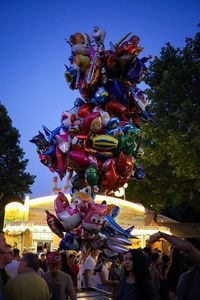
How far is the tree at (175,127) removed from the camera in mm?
15852

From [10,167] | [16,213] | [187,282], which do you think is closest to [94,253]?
[187,282]

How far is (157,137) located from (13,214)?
7.44m

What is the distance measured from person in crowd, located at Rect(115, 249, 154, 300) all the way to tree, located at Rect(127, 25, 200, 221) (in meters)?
11.6

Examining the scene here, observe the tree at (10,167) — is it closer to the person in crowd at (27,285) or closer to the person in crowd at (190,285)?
the person in crowd at (27,285)

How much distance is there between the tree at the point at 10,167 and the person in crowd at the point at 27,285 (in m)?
21.7

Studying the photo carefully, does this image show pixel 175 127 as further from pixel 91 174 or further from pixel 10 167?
pixel 10 167

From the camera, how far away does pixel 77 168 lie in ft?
29.3

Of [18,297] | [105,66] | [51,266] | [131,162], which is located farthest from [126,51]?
[18,297]

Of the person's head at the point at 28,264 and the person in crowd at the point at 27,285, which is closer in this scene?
the person in crowd at the point at 27,285

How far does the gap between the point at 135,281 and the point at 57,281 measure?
174 cm

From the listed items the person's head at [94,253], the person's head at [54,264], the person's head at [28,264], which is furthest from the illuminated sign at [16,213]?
the person's head at [28,264]

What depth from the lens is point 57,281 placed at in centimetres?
531

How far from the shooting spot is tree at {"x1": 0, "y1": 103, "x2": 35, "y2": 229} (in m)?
25.5

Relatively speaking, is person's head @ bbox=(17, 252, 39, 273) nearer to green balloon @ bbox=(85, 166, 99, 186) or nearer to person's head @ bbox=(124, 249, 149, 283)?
person's head @ bbox=(124, 249, 149, 283)
